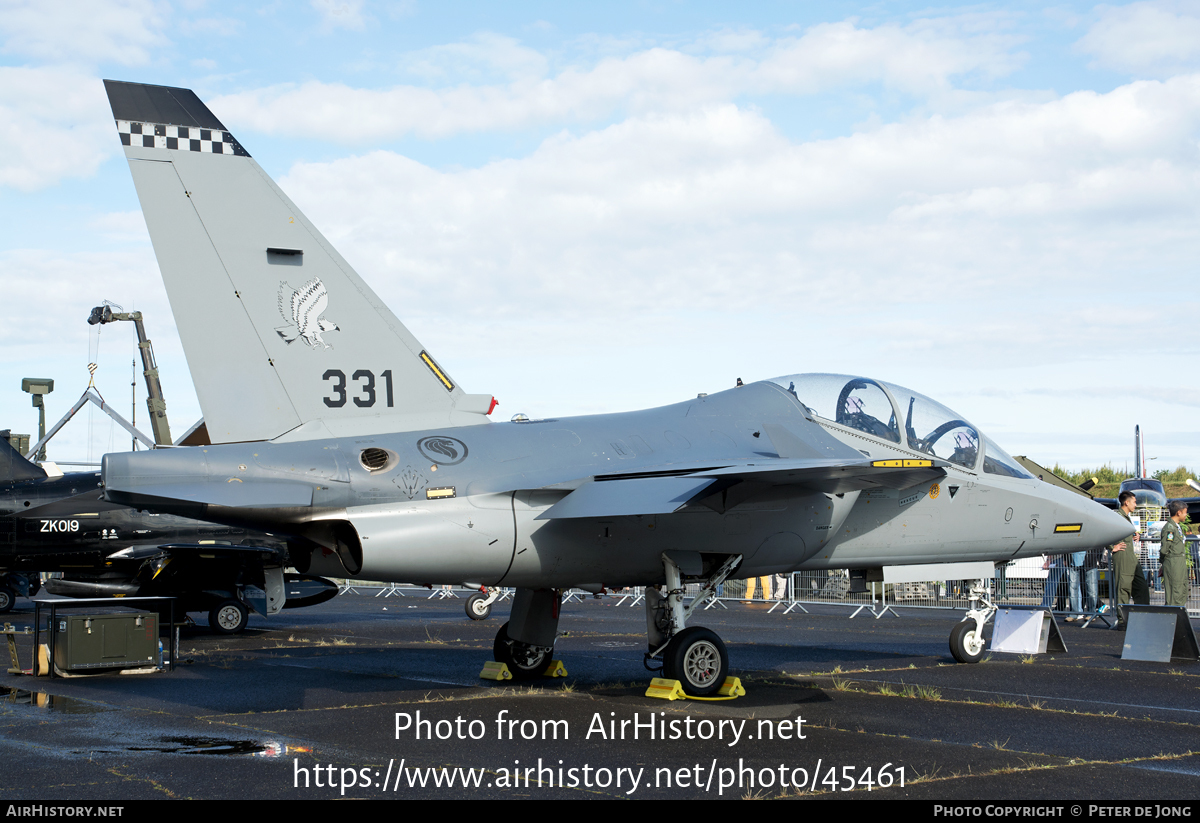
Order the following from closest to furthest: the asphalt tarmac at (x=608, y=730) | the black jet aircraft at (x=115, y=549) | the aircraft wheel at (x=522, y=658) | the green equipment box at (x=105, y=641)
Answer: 1. the asphalt tarmac at (x=608, y=730)
2. the aircraft wheel at (x=522, y=658)
3. the green equipment box at (x=105, y=641)
4. the black jet aircraft at (x=115, y=549)

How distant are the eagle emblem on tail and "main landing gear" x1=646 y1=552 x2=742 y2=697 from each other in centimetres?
362

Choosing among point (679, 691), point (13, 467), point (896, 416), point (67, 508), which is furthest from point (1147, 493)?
point (13, 467)

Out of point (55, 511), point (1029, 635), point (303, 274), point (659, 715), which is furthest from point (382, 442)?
point (55, 511)

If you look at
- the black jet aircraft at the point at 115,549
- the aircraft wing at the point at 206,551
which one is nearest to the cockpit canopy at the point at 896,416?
the aircraft wing at the point at 206,551

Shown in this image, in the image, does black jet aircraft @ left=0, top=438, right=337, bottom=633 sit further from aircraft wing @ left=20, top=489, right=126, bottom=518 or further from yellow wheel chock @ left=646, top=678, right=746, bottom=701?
yellow wheel chock @ left=646, top=678, right=746, bottom=701

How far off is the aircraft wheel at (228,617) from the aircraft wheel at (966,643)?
12.2 m

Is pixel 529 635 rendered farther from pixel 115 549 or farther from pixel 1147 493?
pixel 1147 493

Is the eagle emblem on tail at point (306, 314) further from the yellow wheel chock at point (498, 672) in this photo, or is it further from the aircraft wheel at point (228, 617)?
the aircraft wheel at point (228, 617)

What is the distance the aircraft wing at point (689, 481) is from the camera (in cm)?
819

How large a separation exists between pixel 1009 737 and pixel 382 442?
5384 millimetres
